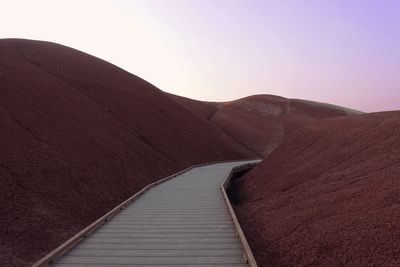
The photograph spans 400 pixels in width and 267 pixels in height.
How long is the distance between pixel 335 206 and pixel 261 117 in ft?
216

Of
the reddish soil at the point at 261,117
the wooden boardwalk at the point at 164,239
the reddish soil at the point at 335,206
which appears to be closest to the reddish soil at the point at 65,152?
the wooden boardwalk at the point at 164,239

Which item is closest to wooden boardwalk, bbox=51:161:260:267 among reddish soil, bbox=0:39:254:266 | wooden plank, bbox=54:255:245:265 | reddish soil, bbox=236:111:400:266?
wooden plank, bbox=54:255:245:265

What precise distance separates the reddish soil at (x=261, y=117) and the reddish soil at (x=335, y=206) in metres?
39.1

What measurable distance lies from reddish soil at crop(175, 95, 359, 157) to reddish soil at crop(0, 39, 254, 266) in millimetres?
21267

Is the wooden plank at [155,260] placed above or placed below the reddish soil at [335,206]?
below

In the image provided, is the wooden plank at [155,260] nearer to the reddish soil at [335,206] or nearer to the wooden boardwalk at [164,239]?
the wooden boardwalk at [164,239]

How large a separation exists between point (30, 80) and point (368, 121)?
64.1 feet

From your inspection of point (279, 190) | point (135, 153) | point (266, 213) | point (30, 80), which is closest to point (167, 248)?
point (266, 213)

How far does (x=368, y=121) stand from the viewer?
19.1m

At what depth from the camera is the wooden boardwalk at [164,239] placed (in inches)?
295

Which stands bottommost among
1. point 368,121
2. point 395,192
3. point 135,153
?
point 135,153

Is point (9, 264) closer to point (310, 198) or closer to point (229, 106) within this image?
point (310, 198)

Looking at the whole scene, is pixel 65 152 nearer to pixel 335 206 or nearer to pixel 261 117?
pixel 335 206

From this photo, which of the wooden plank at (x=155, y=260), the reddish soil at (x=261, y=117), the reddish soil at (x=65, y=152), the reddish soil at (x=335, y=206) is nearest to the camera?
the wooden plank at (x=155, y=260)
